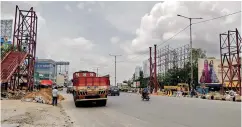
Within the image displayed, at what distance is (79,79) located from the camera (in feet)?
69.1

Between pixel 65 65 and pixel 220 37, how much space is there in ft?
480

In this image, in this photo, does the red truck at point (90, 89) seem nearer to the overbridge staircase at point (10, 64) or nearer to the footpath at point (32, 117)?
the footpath at point (32, 117)

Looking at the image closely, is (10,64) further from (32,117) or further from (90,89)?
(32,117)

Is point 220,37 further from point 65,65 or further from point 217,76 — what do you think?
point 65,65

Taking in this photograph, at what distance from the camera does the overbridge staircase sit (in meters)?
26.4

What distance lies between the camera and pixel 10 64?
2941 cm

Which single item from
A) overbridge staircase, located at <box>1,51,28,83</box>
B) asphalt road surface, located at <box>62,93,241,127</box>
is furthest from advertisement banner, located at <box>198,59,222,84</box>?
asphalt road surface, located at <box>62,93,241,127</box>

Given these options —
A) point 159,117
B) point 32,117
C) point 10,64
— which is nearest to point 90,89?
point 32,117

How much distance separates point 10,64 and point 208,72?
4189cm

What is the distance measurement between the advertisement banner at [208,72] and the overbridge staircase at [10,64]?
125 ft

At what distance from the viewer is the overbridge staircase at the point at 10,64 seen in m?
26.4

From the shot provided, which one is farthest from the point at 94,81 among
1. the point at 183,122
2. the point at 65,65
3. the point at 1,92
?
the point at 65,65

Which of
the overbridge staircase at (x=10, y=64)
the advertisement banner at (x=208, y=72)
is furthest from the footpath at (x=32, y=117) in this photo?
the advertisement banner at (x=208, y=72)

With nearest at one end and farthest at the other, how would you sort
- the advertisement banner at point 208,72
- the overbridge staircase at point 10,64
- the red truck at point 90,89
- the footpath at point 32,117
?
the footpath at point 32,117
the red truck at point 90,89
the overbridge staircase at point 10,64
the advertisement banner at point 208,72
